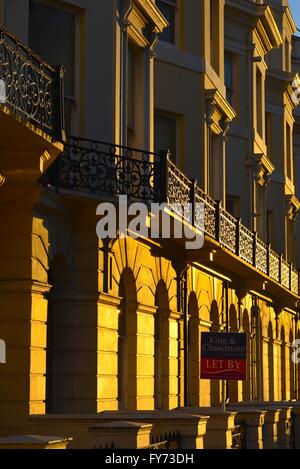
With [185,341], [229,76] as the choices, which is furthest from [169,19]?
[229,76]

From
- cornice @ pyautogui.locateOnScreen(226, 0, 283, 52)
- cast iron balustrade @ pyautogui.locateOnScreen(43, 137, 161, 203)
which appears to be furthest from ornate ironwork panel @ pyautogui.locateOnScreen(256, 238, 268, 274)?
cast iron balustrade @ pyautogui.locateOnScreen(43, 137, 161, 203)

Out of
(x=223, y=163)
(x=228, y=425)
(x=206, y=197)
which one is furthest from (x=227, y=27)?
(x=228, y=425)

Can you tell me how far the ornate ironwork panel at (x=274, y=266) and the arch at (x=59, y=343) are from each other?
19934mm

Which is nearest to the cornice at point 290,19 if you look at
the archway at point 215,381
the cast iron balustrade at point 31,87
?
the archway at point 215,381

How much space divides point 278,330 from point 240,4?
46.8ft

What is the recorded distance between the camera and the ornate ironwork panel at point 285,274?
151 ft

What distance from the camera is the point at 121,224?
2331 cm

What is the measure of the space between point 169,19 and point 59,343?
11748mm

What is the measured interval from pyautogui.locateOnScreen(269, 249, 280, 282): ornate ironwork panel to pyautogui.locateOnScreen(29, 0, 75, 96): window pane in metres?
19.9

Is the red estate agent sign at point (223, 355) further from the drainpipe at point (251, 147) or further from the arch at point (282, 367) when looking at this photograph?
the arch at point (282, 367)

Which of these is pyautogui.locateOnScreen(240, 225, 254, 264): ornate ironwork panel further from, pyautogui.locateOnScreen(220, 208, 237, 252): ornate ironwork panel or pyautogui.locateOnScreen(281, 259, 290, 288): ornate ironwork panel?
pyautogui.locateOnScreen(281, 259, 290, 288): ornate ironwork panel

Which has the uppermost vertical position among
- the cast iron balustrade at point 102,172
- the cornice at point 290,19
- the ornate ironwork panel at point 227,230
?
the cornice at point 290,19

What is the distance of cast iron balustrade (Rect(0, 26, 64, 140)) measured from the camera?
16672 mm

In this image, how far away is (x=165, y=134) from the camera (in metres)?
31.6
